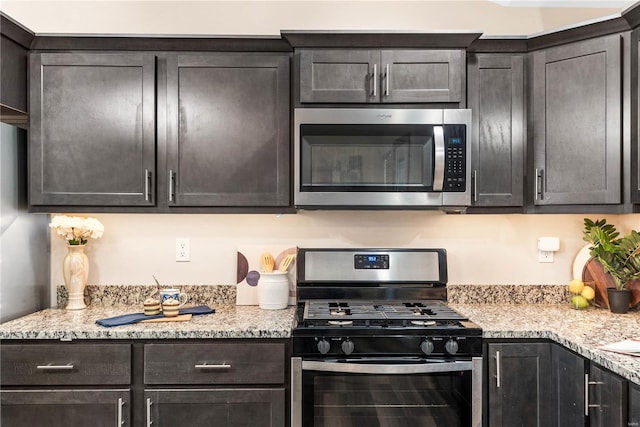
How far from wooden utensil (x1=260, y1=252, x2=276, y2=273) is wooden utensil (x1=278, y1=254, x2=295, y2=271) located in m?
0.05

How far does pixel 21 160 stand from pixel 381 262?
1828mm

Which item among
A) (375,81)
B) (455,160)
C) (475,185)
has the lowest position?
(475,185)

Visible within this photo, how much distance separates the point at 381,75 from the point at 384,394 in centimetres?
139

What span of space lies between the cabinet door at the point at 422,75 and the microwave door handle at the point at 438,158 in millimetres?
169

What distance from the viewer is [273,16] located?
2.57 metres

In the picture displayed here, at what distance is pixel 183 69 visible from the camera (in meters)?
2.22

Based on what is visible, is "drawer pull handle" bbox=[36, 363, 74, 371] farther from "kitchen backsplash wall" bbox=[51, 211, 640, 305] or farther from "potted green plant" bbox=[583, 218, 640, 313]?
"potted green plant" bbox=[583, 218, 640, 313]

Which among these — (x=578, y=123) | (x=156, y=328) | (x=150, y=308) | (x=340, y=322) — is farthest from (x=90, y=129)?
(x=578, y=123)

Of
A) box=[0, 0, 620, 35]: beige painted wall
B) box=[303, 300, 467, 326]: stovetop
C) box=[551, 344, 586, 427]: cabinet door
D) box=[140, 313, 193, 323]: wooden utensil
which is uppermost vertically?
box=[0, 0, 620, 35]: beige painted wall

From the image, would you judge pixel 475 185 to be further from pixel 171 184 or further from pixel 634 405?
pixel 171 184

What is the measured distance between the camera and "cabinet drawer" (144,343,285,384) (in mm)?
1903

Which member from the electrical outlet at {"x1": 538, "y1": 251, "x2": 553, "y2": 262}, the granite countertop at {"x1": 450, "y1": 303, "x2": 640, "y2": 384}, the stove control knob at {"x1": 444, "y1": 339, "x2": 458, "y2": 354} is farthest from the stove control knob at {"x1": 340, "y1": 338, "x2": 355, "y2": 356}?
the electrical outlet at {"x1": 538, "y1": 251, "x2": 553, "y2": 262}

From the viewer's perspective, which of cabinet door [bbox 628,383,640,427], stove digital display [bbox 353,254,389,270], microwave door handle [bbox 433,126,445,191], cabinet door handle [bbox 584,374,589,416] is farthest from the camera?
stove digital display [bbox 353,254,389,270]

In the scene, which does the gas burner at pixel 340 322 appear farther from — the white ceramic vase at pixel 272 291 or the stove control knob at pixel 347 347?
the white ceramic vase at pixel 272 291
